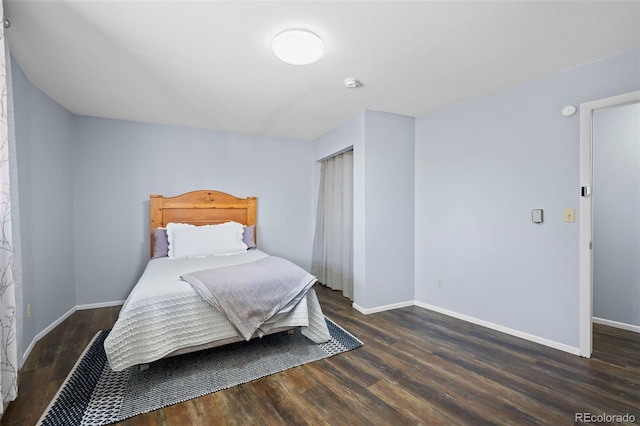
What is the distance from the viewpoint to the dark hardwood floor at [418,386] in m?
1.57

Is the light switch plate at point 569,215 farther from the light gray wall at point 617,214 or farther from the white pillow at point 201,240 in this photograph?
the white pillow at point 201,240

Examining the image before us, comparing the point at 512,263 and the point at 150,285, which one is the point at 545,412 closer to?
the point at 512,263

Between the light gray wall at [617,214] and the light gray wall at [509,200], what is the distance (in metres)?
1.01

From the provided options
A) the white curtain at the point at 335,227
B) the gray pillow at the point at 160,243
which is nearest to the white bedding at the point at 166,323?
the gray pillow at the point at 160,243

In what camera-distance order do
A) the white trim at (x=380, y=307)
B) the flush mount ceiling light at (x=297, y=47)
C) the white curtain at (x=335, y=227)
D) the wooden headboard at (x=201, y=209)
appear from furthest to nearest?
the white curtain at (x=335, y=227) → the wooden headboard at (x=201, y=209) → the white trim at (x=380, y=307) → the flush mount ceiling light at (x=297, y=47)

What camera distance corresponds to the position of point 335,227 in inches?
160

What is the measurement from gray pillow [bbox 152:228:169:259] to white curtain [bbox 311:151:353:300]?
2.16 meters

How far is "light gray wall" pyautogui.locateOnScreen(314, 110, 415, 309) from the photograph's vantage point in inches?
124

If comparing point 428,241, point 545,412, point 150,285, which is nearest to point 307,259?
point 428,241

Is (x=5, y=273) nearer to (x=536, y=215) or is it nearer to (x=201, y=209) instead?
(x=201, y=209)

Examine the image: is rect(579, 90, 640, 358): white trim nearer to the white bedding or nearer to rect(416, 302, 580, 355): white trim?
rect(416, 302, 580, 355): white trim

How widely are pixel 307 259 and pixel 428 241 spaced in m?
2.01

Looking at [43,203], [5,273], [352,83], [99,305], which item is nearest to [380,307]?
[352,83]

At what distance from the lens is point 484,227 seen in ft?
9.21
